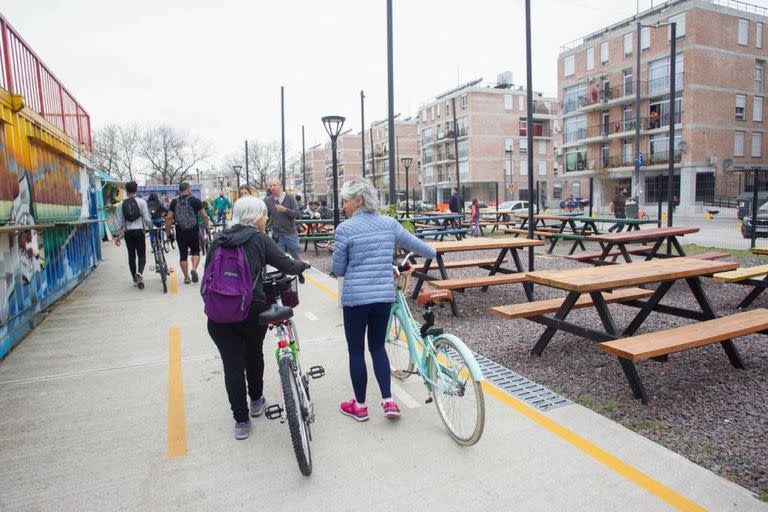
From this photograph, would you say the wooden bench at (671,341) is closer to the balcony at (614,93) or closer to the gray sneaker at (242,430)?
the gray sneaker at (242,430)

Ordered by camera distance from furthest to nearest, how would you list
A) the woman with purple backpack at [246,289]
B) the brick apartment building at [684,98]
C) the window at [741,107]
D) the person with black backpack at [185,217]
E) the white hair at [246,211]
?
1. the window at [741,107]
2. the brick apartment building at [684,98]
3. the person with black backpack at [185,217]
4. the white hair at [246,211]
5. the woman with purple backpack at [246,289]

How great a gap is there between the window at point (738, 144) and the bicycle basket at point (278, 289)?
47105mm

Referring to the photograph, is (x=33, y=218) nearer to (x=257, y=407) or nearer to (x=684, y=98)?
(x=257, y=407)

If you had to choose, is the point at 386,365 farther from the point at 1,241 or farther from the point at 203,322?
the point at 1,241

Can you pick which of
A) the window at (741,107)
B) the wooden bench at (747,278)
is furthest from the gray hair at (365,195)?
the window at (741,107)

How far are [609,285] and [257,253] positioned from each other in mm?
2998

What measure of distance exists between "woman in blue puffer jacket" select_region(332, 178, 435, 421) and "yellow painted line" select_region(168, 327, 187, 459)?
1.29 m

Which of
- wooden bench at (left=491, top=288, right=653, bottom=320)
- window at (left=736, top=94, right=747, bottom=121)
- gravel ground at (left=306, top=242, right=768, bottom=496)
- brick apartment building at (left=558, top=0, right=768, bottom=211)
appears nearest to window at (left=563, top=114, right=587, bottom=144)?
brick apartment building at (left=558, top=0, right=768, bottom=211)

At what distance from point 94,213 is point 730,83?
44758mm

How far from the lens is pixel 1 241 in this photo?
580cm

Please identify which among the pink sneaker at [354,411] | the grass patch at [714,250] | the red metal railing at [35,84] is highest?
the red metal railing at [35,84]

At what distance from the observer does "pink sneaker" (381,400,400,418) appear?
153 inches

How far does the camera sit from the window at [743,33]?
40.3 meters

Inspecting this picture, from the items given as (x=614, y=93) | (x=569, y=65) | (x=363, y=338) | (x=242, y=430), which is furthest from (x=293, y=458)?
(x=569, y=65)
